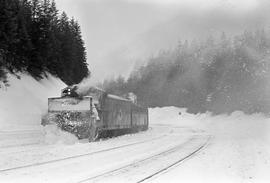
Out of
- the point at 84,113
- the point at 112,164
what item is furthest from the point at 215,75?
the point at 112,164

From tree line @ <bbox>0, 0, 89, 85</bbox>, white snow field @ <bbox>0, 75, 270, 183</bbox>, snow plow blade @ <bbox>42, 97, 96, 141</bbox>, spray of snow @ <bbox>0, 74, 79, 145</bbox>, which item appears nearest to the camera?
white snow field @ <bbox>0, 75, 270, 183</bbox>

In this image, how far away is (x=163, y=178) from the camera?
12836mm

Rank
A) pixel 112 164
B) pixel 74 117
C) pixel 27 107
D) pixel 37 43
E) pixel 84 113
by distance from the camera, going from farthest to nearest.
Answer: pixel 37 43, pixel 27 107, pixel 84 113, pixel 74 117, pixel 112 164

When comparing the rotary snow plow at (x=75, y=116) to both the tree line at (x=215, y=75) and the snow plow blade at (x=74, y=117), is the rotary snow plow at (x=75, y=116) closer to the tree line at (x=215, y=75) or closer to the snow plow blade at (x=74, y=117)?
the snow plow blade at (x=74, y=117)

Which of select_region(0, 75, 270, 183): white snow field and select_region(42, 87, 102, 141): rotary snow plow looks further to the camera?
select_region(42, 87, 102, 141): rotary snow plow

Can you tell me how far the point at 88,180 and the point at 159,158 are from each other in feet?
21.6

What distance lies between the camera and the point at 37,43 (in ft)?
165

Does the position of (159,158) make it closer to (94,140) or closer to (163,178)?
(163,178)

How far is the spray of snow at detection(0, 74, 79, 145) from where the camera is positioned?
2714 cm

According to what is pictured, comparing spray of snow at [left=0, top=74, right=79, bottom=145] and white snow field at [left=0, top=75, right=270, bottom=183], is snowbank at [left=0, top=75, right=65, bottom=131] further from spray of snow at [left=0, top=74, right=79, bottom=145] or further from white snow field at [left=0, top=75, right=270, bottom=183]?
white snow field at [left=0, top=75, right=270, bottom=183]

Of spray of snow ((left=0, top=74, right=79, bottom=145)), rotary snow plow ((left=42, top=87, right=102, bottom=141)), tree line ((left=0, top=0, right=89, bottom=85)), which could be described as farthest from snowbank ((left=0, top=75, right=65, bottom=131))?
rotary snow plow ((left=42, top=87, right=102, bottom=141))

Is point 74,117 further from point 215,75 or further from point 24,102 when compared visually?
point 215,75

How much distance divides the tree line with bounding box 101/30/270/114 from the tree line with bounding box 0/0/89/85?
31.4ft

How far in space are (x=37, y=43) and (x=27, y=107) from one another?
12.0 m
